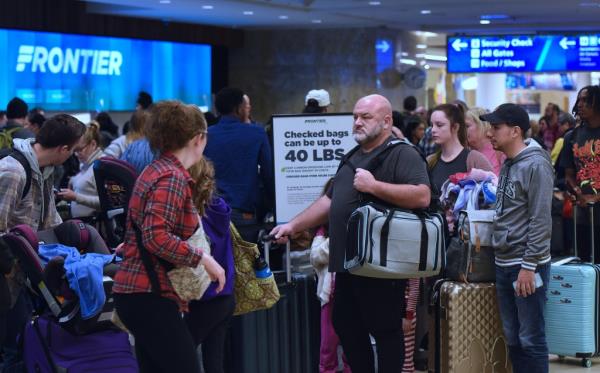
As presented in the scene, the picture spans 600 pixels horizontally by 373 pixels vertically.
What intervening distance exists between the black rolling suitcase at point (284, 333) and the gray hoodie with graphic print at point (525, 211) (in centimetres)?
113

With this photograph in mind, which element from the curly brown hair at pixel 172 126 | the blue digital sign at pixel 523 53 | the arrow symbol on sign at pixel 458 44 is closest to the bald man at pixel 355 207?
the curly brown hair at pixel 172 126

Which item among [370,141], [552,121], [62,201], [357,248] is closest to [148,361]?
[357,248]

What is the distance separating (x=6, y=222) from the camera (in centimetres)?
536


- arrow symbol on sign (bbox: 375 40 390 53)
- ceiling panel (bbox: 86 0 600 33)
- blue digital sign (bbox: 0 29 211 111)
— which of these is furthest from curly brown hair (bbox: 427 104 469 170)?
arrow symbol on sign (bbox: 375 40 390 53)

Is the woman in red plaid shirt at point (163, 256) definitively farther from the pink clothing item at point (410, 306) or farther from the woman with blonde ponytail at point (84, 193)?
the woman with blonde ponytail at point (84, 193)

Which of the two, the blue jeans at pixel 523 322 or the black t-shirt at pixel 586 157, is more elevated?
the black t-shirt at pixel 586 157

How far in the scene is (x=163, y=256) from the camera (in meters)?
4.09

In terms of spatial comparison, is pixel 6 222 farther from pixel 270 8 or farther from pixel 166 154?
pixel 270 8

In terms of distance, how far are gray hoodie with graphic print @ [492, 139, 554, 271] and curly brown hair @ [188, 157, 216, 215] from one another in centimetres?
182

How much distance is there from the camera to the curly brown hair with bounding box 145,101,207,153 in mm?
4297

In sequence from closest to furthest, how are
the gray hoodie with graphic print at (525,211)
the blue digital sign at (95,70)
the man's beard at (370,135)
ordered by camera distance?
the man's beard at (370,135) → the gray hoodie with graphic print at (525,211) → the blue digital sign at (95,70)

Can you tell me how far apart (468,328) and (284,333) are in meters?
1.10

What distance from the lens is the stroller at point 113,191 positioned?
7.75 m

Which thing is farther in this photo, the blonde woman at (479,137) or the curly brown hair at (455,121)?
the blonde woman at (479,137)
